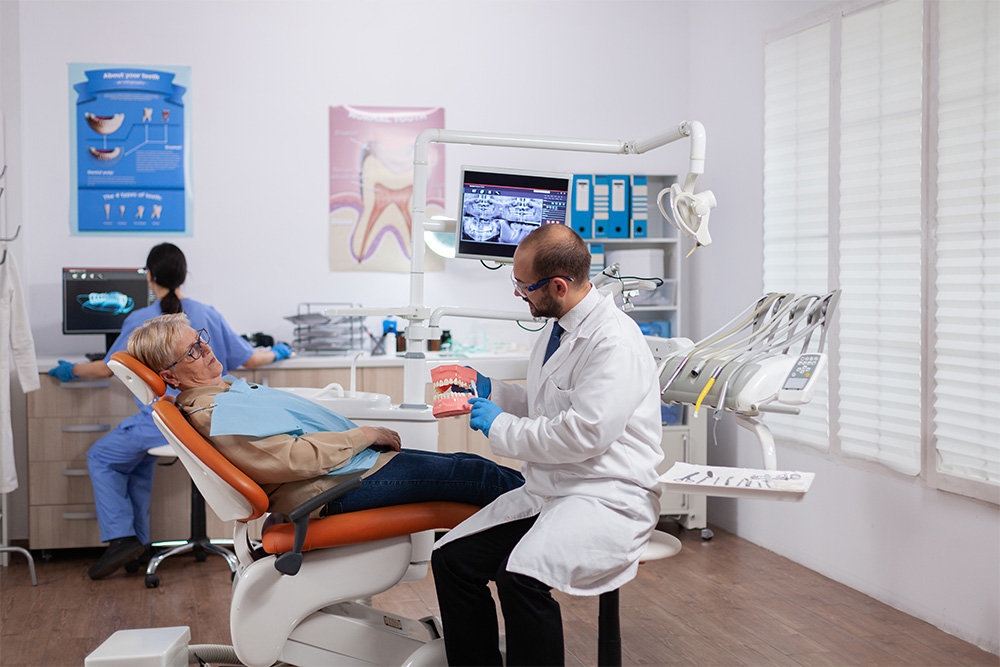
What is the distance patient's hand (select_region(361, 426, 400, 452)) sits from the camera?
2312mm

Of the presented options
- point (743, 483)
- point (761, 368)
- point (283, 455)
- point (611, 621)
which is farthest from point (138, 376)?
point (761, 368)

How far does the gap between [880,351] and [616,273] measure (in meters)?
1.30

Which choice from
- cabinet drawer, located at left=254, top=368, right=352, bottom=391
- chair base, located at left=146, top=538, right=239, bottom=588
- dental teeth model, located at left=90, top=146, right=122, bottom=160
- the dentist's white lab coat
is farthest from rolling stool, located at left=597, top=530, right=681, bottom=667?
dental teeth model, located at left=90, top=146, right=122, bottom=160

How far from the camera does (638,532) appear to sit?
192cm

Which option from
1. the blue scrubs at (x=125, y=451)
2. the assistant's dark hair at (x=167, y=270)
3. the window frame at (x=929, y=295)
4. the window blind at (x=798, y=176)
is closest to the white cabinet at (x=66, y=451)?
the blue scrubs at (x=125, y=451)

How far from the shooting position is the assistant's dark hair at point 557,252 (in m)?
2.00

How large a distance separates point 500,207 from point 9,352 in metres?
2.25

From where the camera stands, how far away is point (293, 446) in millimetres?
2078

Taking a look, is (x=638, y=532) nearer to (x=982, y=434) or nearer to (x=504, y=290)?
(x=982, y=434)

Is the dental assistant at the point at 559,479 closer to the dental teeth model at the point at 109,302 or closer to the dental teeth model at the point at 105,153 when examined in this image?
the dental teeth model at the point at 109,302

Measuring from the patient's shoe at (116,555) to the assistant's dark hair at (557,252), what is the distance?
2.48 metres

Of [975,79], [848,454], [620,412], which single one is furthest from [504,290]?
[620,412]

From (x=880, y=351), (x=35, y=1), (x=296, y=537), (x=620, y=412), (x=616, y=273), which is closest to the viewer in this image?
(x=620, y=412)

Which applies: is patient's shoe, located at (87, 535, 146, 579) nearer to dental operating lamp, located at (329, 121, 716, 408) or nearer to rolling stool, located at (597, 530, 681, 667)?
dental operating lamp, located at (329, 121, 716, 408)
